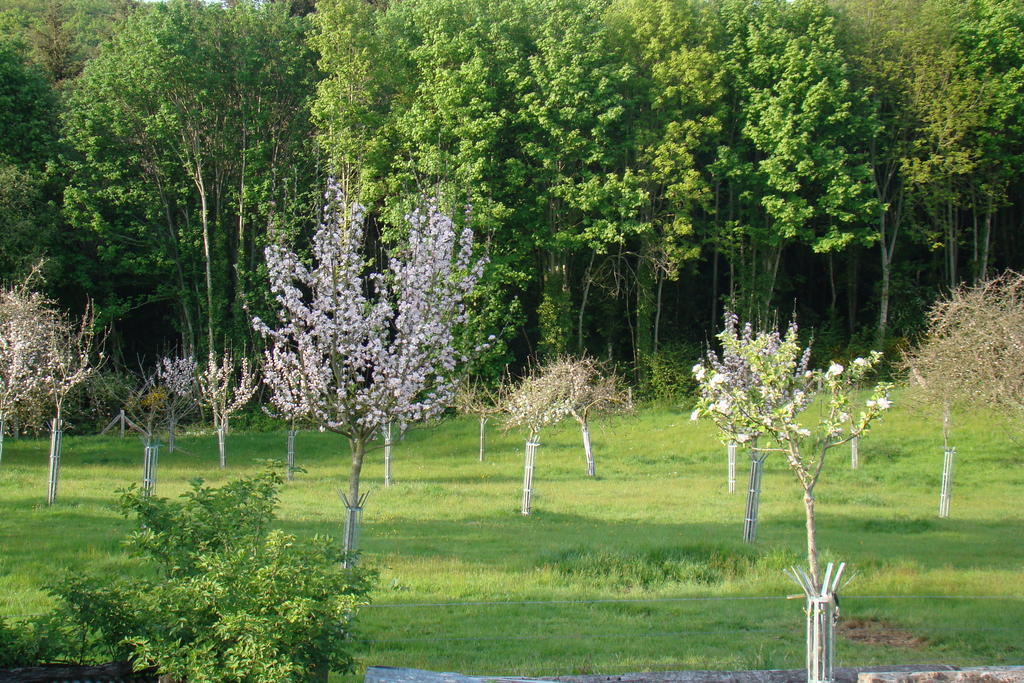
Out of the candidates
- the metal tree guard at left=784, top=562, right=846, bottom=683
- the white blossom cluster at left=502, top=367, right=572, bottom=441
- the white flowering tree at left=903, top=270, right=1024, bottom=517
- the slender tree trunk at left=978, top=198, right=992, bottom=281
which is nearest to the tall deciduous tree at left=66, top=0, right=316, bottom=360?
the white blossom cluster at left=502, top=367, right=572, bottom=441

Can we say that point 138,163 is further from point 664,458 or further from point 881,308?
point 881,308

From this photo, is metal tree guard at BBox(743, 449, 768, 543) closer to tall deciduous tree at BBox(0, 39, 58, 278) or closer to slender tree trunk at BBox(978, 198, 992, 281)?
slender tree trunk at BBox(978, 198, 992, 281)

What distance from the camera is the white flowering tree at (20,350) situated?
20.4 meters

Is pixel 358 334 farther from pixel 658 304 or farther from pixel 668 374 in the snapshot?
pixel 658 304

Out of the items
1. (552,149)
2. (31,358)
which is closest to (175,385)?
(31,358)

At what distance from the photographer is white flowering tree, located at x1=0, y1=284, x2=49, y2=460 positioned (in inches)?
805

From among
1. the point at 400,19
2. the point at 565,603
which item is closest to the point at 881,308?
the point at 400,19

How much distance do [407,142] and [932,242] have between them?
19813 millimetres

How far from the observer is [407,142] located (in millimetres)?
34812

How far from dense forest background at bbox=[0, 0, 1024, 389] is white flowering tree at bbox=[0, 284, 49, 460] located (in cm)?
843

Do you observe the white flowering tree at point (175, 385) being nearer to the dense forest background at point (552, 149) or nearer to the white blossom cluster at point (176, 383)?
the white blossom cluster at point (176, 383)

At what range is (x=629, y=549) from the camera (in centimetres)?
1373

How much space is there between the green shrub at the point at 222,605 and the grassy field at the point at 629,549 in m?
1.94

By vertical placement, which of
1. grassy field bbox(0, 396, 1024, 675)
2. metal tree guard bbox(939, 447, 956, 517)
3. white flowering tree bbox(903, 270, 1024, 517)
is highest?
white flowering tree bbox(903, 270, 1024, 517)
